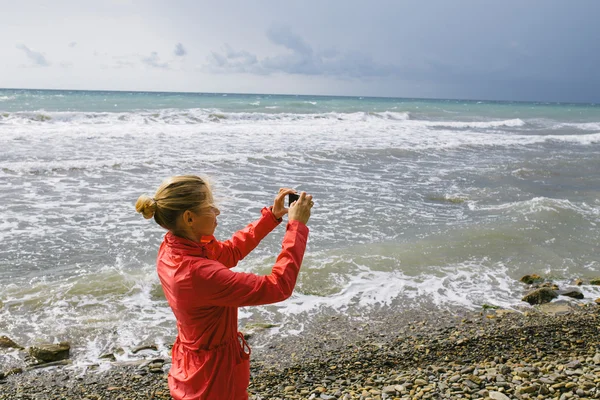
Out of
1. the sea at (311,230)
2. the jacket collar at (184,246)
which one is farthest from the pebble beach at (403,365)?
the jacket collar at (184,246)

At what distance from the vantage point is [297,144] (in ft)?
72.3

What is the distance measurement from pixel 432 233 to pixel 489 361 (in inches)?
184

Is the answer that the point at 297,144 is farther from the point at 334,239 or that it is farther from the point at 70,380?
the point at 70,380

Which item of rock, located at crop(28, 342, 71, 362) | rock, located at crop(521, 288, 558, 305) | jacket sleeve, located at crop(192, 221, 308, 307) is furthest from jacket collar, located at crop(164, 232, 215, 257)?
rock, located at crop(521, 288, 558, 305)

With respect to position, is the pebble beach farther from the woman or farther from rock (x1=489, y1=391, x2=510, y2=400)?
the woman

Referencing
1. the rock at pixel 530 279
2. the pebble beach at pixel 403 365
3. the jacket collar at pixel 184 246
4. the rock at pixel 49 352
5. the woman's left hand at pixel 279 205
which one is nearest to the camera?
the jacket collar at pixel 184 246

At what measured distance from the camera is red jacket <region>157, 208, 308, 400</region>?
2023 millimetres

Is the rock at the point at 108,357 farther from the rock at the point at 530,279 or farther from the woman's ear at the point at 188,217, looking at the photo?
the rock at the point at 530,279

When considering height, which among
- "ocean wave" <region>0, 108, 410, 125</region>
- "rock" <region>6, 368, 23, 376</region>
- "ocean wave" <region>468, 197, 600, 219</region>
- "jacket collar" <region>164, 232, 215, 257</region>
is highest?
"ocean wave" <region>0, 108, 410, 125</region>

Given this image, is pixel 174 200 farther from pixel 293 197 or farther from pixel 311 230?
pixel 311 230

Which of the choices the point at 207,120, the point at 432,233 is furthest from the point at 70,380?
the point at 207,120

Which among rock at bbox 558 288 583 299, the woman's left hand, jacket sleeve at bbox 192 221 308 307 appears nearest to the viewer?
jacket sleeve at bbox 192 221 308 307

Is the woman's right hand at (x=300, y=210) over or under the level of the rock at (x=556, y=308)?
over

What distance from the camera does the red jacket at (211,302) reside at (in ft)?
6.64
